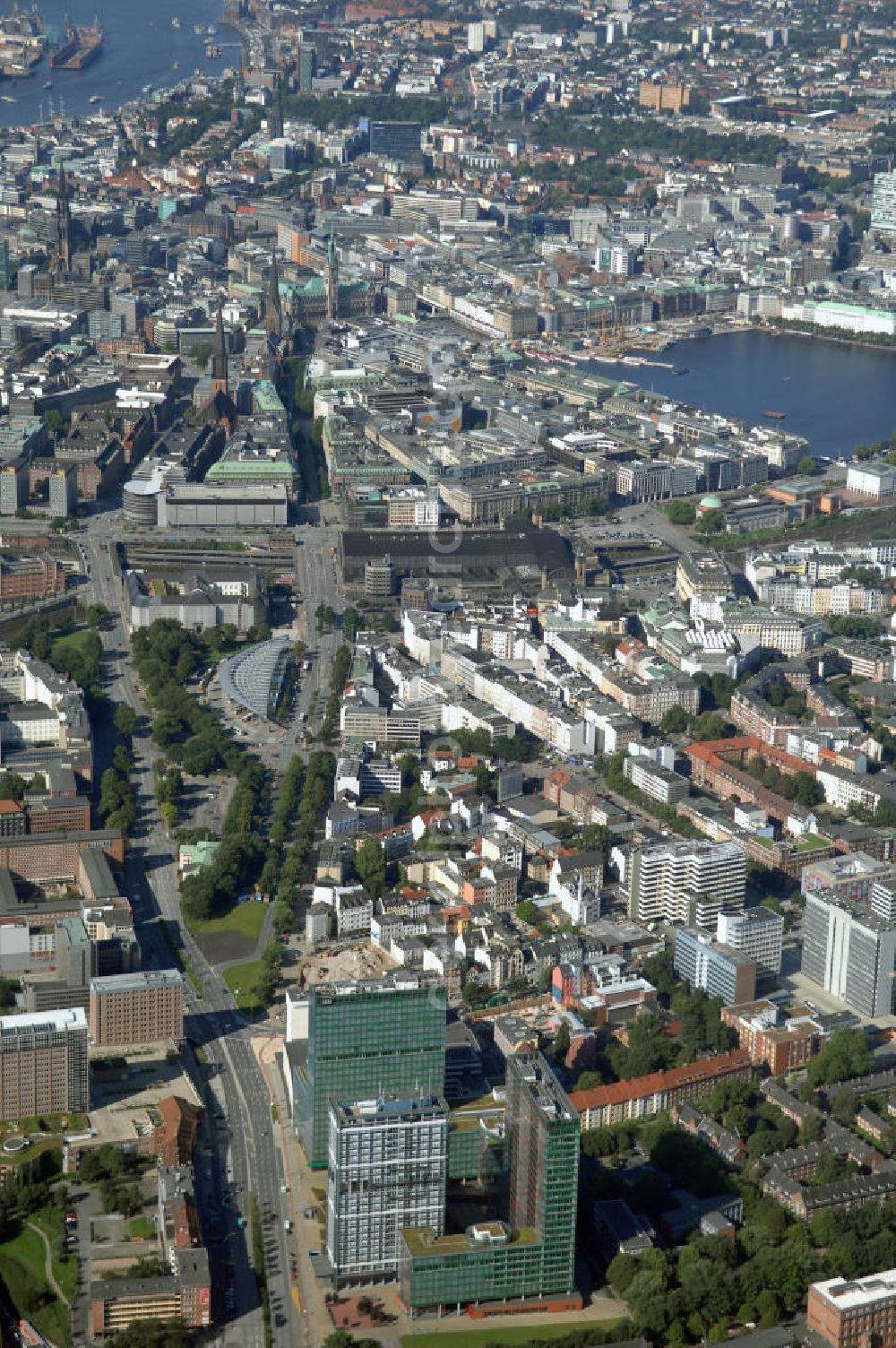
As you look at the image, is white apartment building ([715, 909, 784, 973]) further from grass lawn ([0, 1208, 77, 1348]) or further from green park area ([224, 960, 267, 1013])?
grass lawn ([0, 1208, 77, 1348])

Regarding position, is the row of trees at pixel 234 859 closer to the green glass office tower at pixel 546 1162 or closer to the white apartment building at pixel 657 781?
the white apartment building at pixel 657 781

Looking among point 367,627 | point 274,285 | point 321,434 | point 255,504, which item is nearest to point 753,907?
point 367,627

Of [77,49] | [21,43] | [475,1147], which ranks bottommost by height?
[475,1147]

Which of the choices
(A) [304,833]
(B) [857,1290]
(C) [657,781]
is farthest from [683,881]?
(B) [857,1290]

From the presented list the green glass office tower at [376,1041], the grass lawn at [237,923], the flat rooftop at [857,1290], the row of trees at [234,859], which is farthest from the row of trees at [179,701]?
the flat rooftop at [857,1290]

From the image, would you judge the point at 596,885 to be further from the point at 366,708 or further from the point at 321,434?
the point at 321,434

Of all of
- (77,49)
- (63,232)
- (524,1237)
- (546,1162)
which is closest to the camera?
(546,1162)

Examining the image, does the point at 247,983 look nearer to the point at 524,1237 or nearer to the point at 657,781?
the point at 524,1237
